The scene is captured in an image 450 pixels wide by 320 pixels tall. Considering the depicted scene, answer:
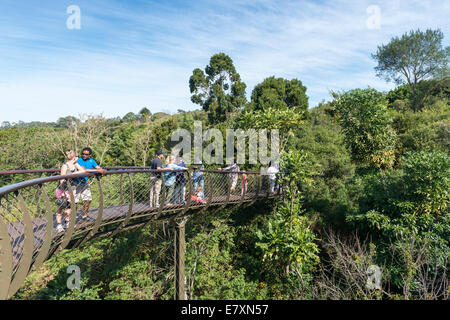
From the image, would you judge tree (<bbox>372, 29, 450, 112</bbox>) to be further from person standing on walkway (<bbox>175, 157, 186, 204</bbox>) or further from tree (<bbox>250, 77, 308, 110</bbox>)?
person standing on walkway (<bbox>175, 157, 186, 204</bbox>)

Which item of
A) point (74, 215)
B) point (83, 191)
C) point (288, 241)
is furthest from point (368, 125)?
point (74, 215)

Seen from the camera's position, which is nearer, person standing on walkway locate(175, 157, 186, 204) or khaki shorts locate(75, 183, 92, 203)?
khaki shorts locate(75, 183, 92, 203)

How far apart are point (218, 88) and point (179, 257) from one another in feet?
72.7

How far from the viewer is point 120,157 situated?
26.6m

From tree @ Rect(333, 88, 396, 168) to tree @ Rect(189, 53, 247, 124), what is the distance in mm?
15442

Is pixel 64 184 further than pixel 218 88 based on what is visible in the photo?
No

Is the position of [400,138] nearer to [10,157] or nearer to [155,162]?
[155,162]

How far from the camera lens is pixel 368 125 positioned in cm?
1173

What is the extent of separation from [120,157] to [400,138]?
2265cm

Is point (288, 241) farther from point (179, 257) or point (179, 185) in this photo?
point (179, 185)

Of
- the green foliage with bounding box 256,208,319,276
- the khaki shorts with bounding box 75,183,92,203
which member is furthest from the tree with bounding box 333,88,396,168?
the khaki shorts with bounding box 75,183,92,203

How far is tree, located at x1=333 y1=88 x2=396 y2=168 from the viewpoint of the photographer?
1161 cm

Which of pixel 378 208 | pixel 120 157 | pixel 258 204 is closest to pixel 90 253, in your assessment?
pixel 258 204

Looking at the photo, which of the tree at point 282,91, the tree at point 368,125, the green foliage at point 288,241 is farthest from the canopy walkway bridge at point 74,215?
the tree at point 282,91
